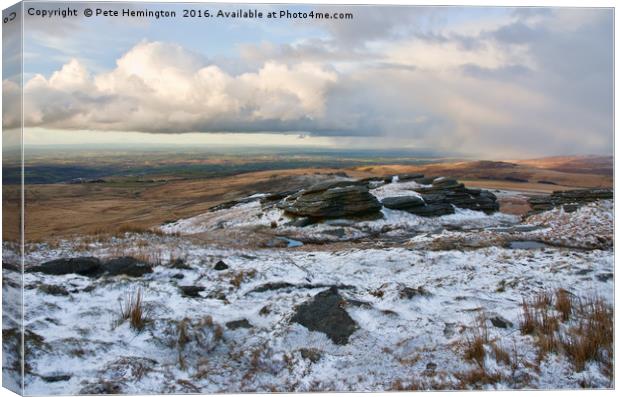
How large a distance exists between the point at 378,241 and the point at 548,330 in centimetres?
245

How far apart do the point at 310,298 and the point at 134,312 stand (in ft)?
7.33

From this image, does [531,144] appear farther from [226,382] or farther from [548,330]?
[226,382]

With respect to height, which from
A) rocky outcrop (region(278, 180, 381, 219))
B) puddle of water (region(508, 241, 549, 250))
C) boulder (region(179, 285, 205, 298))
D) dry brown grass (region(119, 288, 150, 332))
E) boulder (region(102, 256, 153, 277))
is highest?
rocky outcrop (region(278, 180, 381, 219))

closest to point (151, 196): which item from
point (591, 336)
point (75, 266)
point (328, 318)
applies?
point (75, 266)

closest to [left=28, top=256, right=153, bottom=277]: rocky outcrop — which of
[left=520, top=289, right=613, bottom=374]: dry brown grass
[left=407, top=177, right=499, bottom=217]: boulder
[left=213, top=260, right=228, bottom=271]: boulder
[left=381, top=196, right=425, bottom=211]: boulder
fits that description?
[left=213, top=260, right=228, bottom=271]: boulder

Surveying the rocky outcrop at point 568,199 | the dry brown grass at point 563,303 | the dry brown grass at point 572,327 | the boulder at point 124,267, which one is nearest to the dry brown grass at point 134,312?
the boulder at point 124,267

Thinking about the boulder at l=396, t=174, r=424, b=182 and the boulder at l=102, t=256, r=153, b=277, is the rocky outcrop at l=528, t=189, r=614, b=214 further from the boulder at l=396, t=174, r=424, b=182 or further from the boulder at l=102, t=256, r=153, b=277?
the boulder at l=102, t=256, r=153, b=277

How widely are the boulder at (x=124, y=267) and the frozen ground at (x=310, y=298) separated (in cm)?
10

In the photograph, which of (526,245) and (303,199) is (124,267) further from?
(526,245)

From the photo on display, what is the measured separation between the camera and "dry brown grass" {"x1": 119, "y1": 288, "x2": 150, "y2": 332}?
6.59 metres

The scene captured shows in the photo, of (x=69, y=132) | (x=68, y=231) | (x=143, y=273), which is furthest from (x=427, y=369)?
(x=69, y=132)

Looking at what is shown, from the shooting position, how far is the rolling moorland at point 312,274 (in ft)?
21.1

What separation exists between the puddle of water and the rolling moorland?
3cm

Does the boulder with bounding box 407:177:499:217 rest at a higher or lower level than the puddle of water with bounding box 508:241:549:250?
higher
